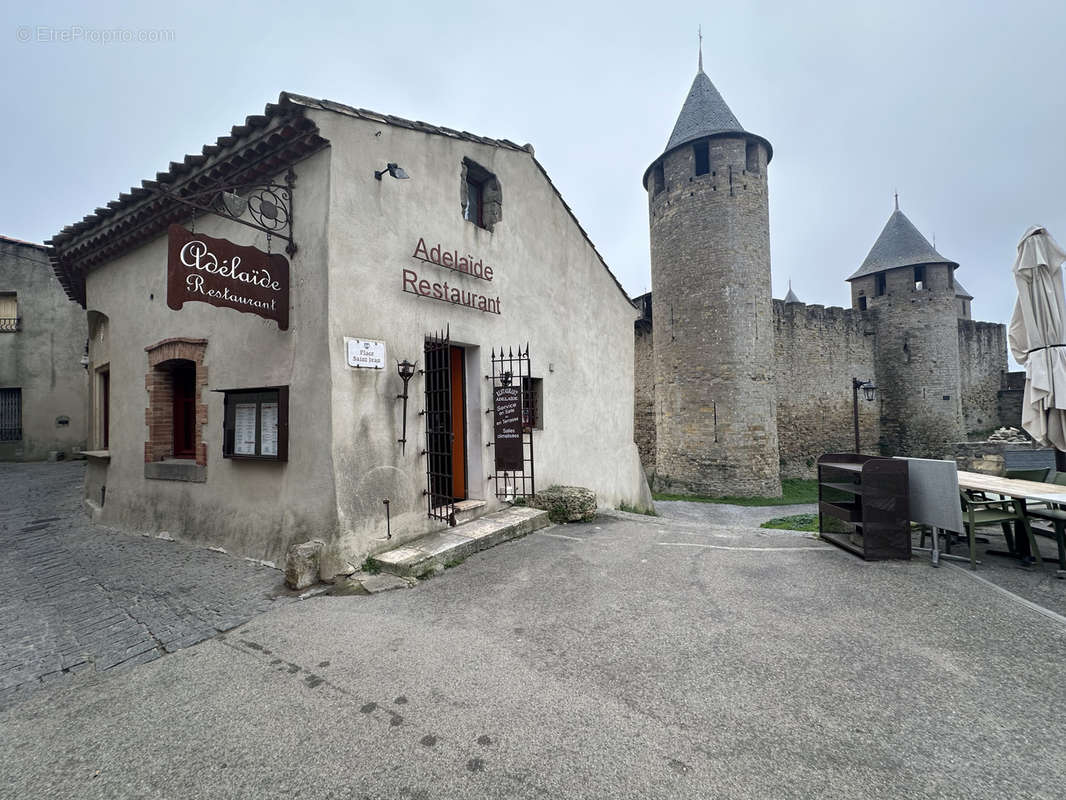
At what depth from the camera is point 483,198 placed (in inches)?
281

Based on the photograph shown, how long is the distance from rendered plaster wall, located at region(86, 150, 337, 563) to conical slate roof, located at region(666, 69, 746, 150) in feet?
52.9

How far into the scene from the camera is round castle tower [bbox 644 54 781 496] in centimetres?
1644

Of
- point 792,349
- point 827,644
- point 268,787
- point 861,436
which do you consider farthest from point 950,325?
point 268,787

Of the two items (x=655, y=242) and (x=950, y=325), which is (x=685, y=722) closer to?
(x=655, y=242)

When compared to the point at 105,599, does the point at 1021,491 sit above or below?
above

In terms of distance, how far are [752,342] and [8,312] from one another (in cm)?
2547

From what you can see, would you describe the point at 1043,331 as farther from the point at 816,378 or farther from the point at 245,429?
the point at 816,378

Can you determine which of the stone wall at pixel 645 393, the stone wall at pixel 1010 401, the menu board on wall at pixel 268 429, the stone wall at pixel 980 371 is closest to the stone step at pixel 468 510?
the menu board on wall at pixel 268 429

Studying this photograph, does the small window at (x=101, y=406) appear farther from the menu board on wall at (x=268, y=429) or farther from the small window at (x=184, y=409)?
the menu board on wall at (x=268, y=429)

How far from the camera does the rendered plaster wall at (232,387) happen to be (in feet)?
15.7

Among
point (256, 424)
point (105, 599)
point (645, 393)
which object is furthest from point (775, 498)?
point (105, 599)

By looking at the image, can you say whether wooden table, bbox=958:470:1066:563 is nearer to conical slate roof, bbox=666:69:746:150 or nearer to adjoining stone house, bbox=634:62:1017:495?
adjoining stone house, bbox=634:62:1017:495

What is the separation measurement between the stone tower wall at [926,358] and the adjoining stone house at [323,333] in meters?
21.1

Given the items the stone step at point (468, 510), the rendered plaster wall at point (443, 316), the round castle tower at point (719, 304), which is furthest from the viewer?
the round castle tower at point (719, 304)
